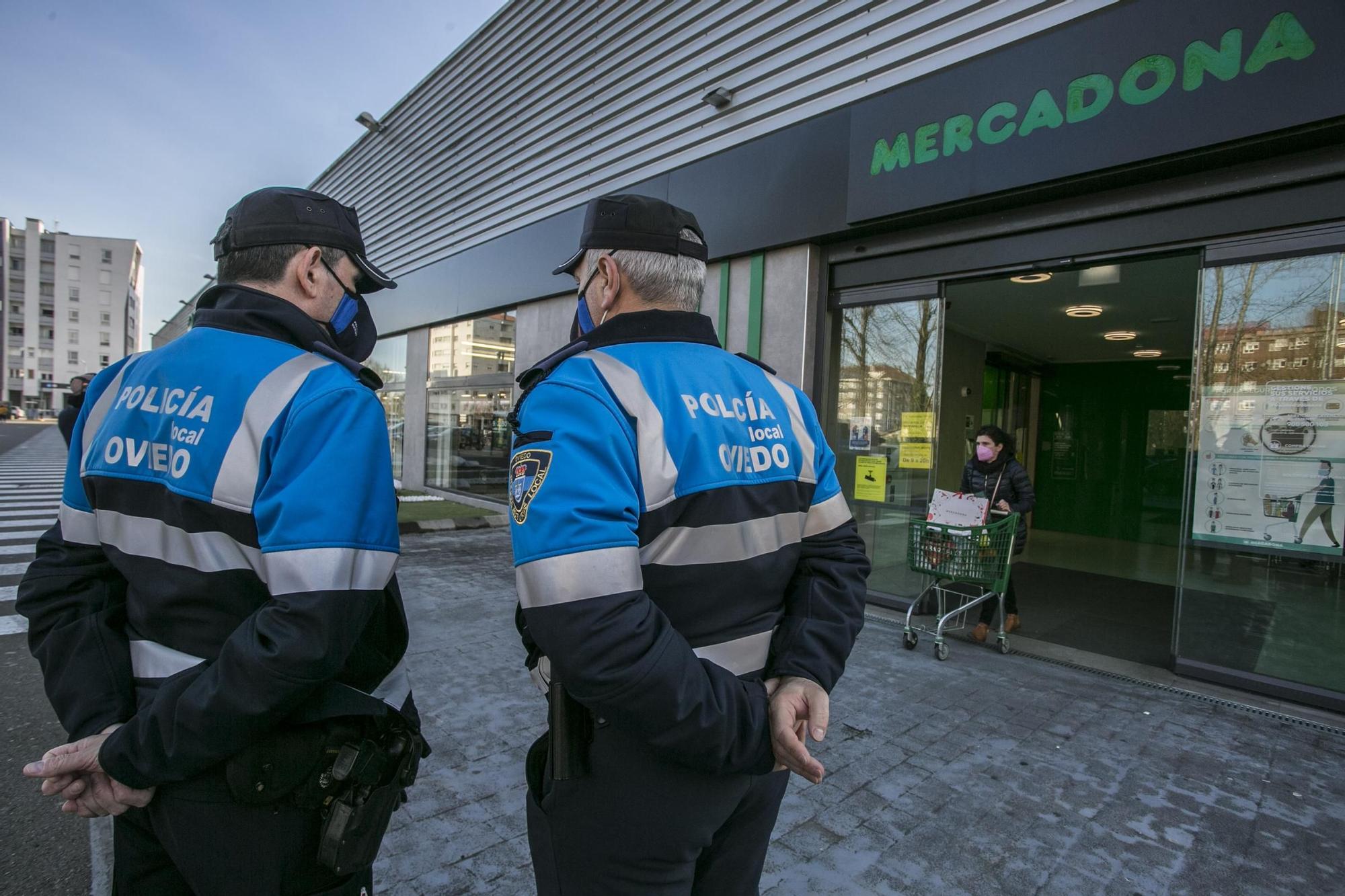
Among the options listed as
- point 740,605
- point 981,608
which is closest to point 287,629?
point 740,605

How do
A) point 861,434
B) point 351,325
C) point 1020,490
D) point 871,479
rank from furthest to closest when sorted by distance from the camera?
point 861,434
point 871,479
point 1020,490
point 351,325

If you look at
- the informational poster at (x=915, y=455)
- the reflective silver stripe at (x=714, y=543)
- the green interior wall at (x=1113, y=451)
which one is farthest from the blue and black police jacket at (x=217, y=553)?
the green interior wall at (x=1113, y=451)

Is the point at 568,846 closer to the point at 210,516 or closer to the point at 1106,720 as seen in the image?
the point at 210,516

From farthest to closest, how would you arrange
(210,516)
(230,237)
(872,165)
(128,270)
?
(128,270)
(872,165)
(230,237)
(210,516)

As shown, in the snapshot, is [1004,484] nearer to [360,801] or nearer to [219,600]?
[360,801]

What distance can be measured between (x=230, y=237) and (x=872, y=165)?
5289mm

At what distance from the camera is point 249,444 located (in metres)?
1.30

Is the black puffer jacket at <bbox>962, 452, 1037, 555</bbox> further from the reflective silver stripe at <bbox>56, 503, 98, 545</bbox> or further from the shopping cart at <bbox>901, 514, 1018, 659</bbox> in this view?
the reflective silver stripe at <bbox>56, 503, 98, 545</bbox>

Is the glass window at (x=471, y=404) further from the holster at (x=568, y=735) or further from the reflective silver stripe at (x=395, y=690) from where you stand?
the holster at (x=568, y=735)

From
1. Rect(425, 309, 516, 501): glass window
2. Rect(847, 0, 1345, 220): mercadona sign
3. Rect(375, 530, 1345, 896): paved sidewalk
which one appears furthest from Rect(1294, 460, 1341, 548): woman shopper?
Rect(425, 309, 516, 501): glass window

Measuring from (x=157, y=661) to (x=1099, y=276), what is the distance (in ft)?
26.4

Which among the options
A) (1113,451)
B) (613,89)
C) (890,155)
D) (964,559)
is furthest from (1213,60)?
(1113,451)

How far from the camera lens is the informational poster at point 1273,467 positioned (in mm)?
4176

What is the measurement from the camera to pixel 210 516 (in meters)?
1.30
